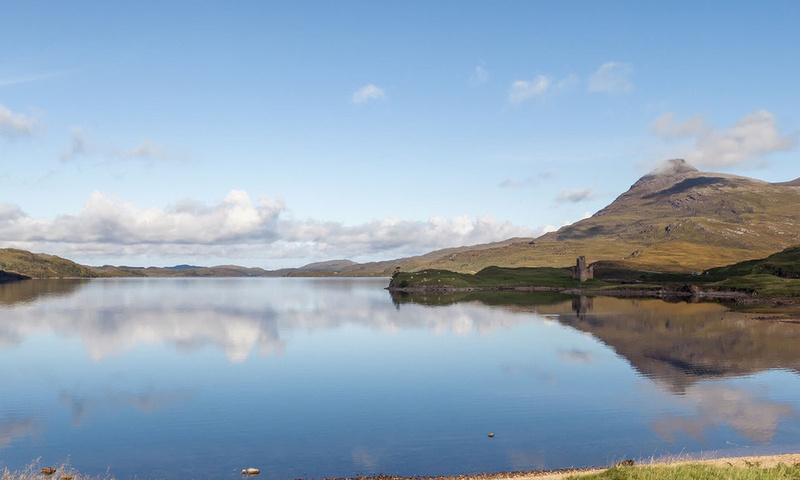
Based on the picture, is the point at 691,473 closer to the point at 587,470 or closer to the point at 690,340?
the point at 587,470

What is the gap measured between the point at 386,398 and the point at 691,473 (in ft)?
86.0

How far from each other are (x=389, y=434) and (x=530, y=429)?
9.38 m

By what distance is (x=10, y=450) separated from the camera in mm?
31719

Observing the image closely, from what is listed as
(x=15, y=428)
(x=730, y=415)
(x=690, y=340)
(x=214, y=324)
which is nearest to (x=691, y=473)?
(x=730, y=415)

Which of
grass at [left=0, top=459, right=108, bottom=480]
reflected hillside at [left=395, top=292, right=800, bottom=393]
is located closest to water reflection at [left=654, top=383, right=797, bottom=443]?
reflected hillside at [left=395, top=292, right=800, bottom=393]

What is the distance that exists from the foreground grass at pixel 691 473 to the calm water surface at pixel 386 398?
6111mm

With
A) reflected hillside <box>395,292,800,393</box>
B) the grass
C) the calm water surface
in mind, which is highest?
the grass

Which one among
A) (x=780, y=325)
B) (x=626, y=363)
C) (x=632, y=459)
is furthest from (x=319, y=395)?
(x=780, y=325)

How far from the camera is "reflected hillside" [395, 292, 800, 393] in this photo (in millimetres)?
58531

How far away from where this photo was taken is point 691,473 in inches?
926

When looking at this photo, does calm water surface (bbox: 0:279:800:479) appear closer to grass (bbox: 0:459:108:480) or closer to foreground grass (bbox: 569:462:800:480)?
grass (bbox: 0:459:108:480)

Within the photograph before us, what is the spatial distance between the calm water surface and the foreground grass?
6.11 meters

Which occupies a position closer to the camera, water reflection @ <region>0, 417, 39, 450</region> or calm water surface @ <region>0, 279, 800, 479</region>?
calm water surface @ <region>0, 279, 800, 479</region>

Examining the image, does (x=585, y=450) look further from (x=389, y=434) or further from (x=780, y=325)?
(x=780, y=325)
